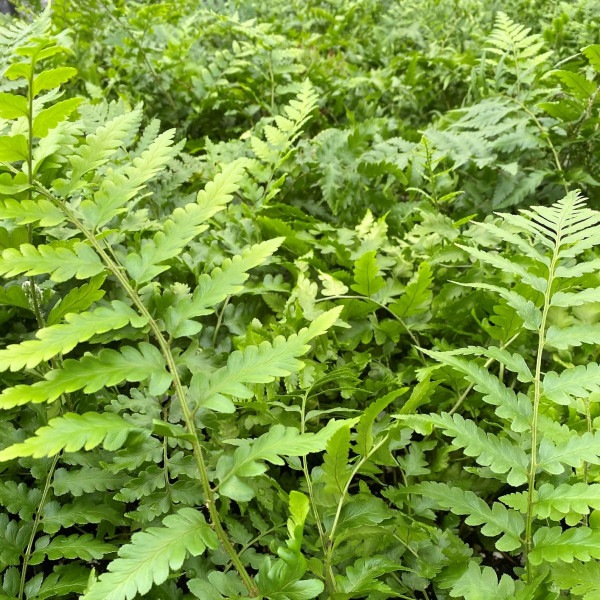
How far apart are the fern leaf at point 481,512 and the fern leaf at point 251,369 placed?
336mm

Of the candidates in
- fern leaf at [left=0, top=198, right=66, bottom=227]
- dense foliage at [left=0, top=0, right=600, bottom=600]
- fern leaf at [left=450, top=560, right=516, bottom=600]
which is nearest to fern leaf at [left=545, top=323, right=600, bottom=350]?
dense foliage at [left=0, top=0, right=600, bottom=600]

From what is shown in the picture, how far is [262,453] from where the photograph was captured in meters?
0.83

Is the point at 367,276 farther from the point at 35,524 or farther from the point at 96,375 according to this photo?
the point at 35,524

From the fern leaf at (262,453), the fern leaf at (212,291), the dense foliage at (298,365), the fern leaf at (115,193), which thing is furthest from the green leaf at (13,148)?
the fern leaf at (262,453)

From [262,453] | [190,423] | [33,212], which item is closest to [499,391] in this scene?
[262,453]

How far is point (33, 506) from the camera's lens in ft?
3.18

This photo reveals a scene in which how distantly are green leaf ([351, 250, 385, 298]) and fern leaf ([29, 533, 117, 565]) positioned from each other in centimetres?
78

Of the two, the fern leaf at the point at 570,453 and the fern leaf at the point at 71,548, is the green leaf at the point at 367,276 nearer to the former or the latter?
the fern leaf at the point at 570,453

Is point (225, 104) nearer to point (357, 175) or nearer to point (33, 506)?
point (357, 175)

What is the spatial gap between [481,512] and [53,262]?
861mm

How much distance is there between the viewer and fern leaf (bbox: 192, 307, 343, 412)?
2.86 ft

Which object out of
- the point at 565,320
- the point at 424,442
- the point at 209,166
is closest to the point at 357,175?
the point at 209,166

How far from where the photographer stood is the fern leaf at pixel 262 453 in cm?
81

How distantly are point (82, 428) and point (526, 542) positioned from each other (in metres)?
0.74
